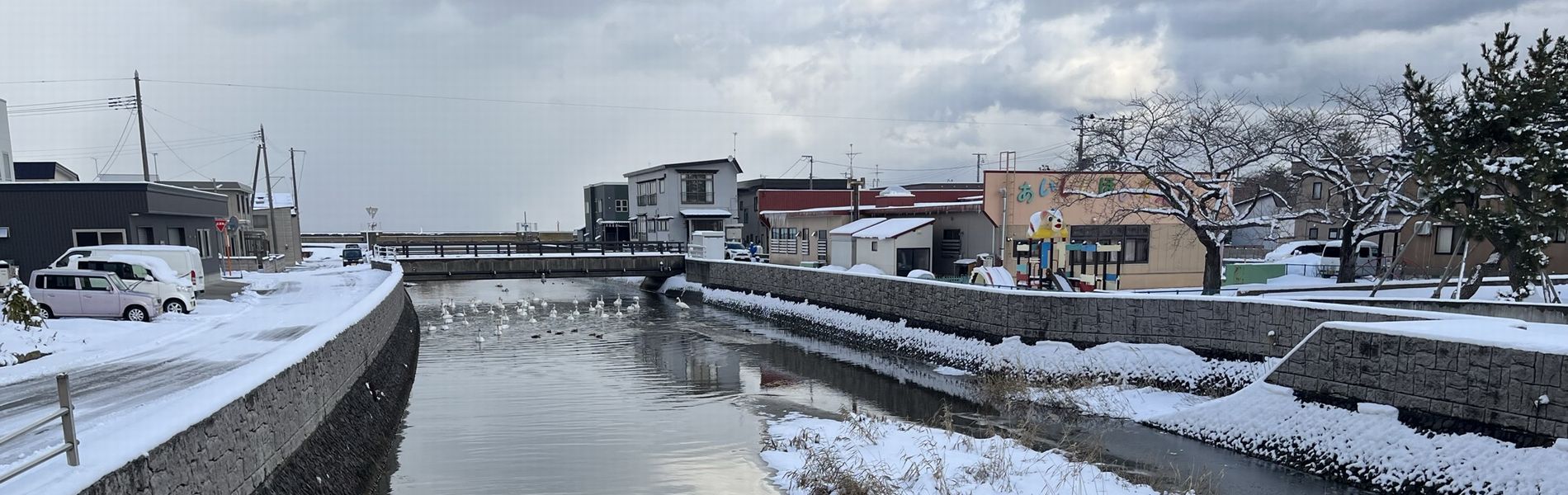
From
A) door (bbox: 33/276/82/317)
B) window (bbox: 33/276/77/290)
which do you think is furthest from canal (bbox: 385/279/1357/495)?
window (bbox: 33/276/77/290)

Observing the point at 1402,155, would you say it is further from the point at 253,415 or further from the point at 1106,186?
the point at 253,415

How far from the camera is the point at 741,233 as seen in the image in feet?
171

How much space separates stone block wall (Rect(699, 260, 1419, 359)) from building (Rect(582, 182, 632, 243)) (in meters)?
41.9

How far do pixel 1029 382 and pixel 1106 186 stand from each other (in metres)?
11.9

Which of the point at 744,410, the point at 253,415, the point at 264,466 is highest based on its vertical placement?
the point at 253,415

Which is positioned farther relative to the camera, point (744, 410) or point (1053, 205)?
point (1053, 205)

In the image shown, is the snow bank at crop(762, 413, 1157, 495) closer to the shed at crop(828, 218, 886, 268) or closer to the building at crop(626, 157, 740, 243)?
the shed at crop(828, 218, 886, 268)

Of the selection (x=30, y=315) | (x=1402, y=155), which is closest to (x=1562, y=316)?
(x=1402, y=155)

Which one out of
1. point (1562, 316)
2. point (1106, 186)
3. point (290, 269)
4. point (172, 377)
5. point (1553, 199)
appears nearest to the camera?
point (172, 377)

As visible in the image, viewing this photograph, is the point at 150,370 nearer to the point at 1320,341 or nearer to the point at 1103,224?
the point at 1320,341

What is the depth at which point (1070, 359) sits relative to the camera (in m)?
16.0

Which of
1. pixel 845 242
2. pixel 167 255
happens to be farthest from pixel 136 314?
pixel 845 242

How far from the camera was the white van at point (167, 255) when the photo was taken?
64.8 ft

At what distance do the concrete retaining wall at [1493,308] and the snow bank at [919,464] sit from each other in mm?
8345
